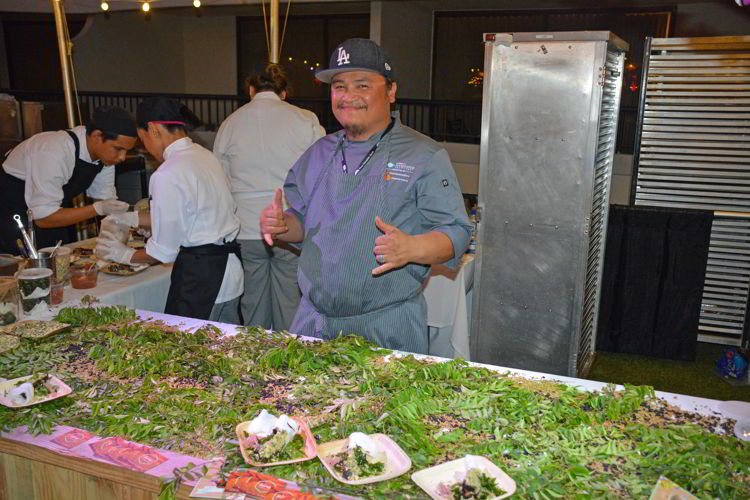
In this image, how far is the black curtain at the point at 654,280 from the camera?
14.4 feet

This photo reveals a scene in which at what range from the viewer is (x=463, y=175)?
29.8ft

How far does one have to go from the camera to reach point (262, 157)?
396cm

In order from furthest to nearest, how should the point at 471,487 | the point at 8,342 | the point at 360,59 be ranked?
the point at 360,59 < the point at 8,342 < the point at 471,487

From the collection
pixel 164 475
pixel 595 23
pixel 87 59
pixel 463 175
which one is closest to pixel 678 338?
pixel 164 475

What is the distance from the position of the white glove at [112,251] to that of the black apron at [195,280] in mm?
316

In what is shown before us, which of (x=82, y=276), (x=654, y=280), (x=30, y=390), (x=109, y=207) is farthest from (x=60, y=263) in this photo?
(x=654, y=280)

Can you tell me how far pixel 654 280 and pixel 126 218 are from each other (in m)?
3.34

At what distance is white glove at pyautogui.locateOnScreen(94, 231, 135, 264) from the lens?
127 inches

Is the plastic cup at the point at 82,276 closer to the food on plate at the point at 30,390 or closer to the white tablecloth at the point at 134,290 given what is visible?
the white tablecloth at the point at 134,290

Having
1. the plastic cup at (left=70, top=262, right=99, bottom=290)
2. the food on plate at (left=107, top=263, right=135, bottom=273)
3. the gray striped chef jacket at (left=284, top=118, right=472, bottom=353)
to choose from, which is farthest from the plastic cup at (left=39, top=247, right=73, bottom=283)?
the gray striped chef jacket at (left=284, top=118, right=472, bottom=353)

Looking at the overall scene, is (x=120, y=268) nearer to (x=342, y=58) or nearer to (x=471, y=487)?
(x=342, y=58)

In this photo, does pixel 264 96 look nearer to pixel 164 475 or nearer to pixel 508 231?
pixel 508 231

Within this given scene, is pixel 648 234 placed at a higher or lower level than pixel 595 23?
lower

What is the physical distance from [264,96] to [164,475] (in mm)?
2921
